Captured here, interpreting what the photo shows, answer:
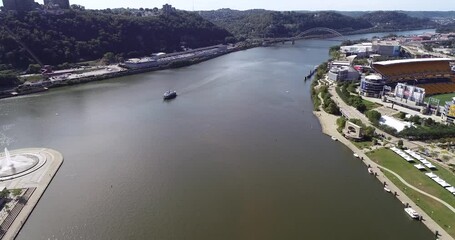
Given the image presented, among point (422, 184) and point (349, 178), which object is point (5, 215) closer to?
point (349, 178)

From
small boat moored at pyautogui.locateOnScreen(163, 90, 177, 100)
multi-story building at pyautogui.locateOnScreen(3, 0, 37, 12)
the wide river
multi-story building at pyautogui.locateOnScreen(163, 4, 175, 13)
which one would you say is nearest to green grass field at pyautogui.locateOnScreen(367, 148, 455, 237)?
the wide river

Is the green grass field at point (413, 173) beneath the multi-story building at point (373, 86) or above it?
beneath

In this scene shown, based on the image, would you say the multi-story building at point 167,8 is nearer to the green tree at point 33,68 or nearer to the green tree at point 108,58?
the green tree at point 108,58

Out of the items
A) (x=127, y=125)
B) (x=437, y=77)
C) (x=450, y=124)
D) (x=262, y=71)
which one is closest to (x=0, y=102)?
(x=127, y=125)

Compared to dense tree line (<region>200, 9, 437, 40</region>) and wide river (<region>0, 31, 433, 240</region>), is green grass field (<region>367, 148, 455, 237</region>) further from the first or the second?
dense tree line (<region>200, 9, 437, 40</region>)

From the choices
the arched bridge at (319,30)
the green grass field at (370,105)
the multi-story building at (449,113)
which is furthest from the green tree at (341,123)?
the arched bridge at (319,30)

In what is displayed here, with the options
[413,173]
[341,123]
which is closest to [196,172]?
[413,173]

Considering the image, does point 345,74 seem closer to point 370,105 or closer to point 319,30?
point 370,105
